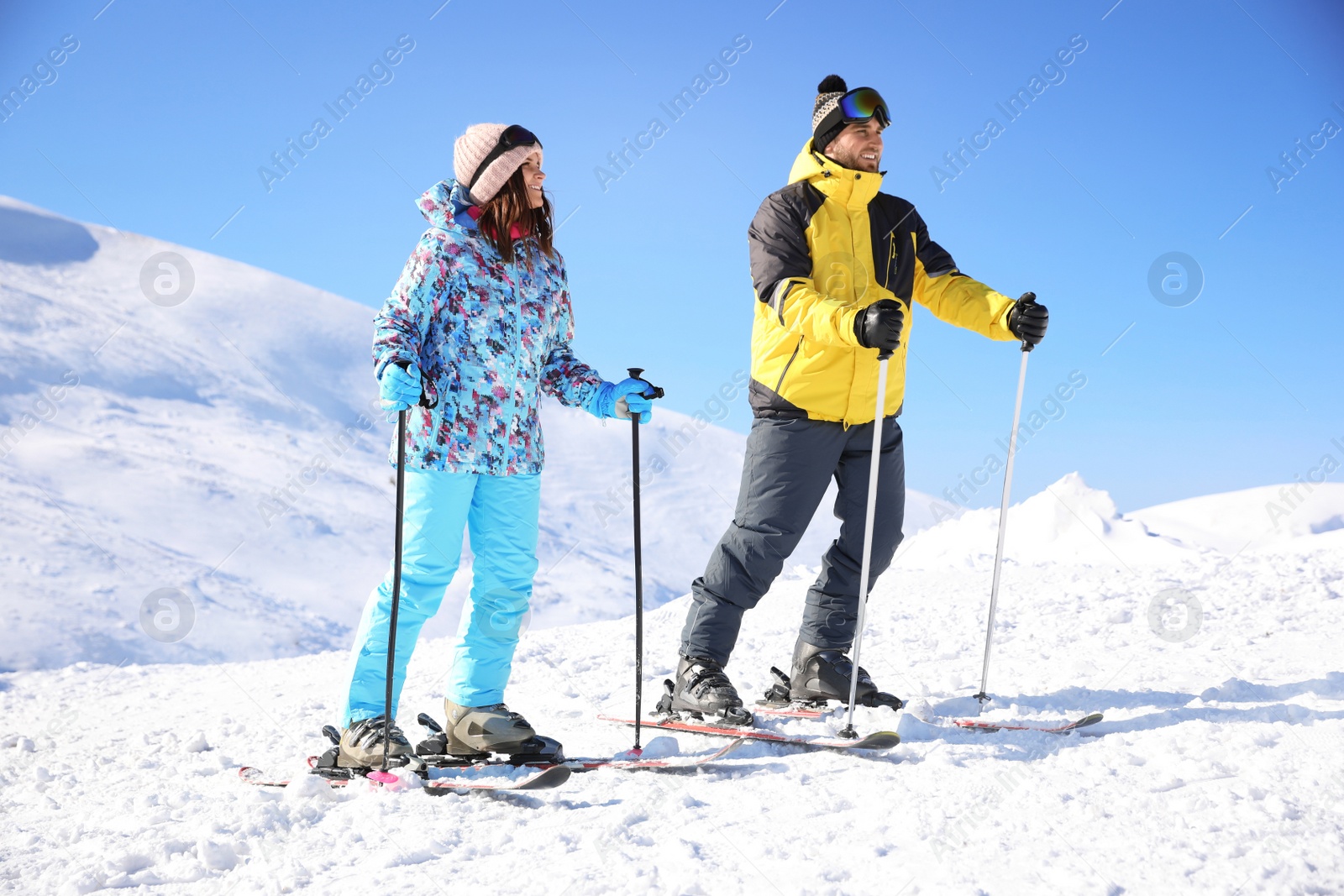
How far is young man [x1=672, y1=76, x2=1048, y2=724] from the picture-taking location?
3807 mm

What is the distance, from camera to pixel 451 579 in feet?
11.3

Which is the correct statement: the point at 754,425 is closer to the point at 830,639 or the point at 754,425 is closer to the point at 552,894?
the point at 830,639

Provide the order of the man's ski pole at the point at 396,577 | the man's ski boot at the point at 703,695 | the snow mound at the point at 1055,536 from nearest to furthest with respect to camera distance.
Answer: the man's ski pole at the point at 396,577, the man's ski boot at the point at 703,695, the snow mound at the point at 1055,536

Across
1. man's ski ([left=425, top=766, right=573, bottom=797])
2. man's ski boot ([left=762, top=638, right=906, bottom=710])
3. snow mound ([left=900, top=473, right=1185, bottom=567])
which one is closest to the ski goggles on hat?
man's ski ([left=425, top=766, right=573, bottom=797])

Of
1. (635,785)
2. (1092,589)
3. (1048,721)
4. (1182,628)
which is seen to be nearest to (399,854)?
(635,785)

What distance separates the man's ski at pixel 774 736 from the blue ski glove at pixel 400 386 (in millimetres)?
1718

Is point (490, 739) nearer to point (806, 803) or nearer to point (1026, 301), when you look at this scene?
point (806, 803)

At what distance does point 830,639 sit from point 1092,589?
3.06 meters

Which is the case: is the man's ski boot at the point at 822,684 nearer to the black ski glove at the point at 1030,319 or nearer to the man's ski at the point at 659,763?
the man's ski at the point at 659,763

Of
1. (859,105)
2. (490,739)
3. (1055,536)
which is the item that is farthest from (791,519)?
(1055,536)

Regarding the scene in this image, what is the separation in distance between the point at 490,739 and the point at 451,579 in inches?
24.4

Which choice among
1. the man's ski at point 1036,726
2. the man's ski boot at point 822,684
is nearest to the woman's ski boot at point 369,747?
the man's ski boot at point 822,684

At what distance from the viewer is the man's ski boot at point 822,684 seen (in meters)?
4.02

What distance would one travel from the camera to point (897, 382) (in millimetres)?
4020
